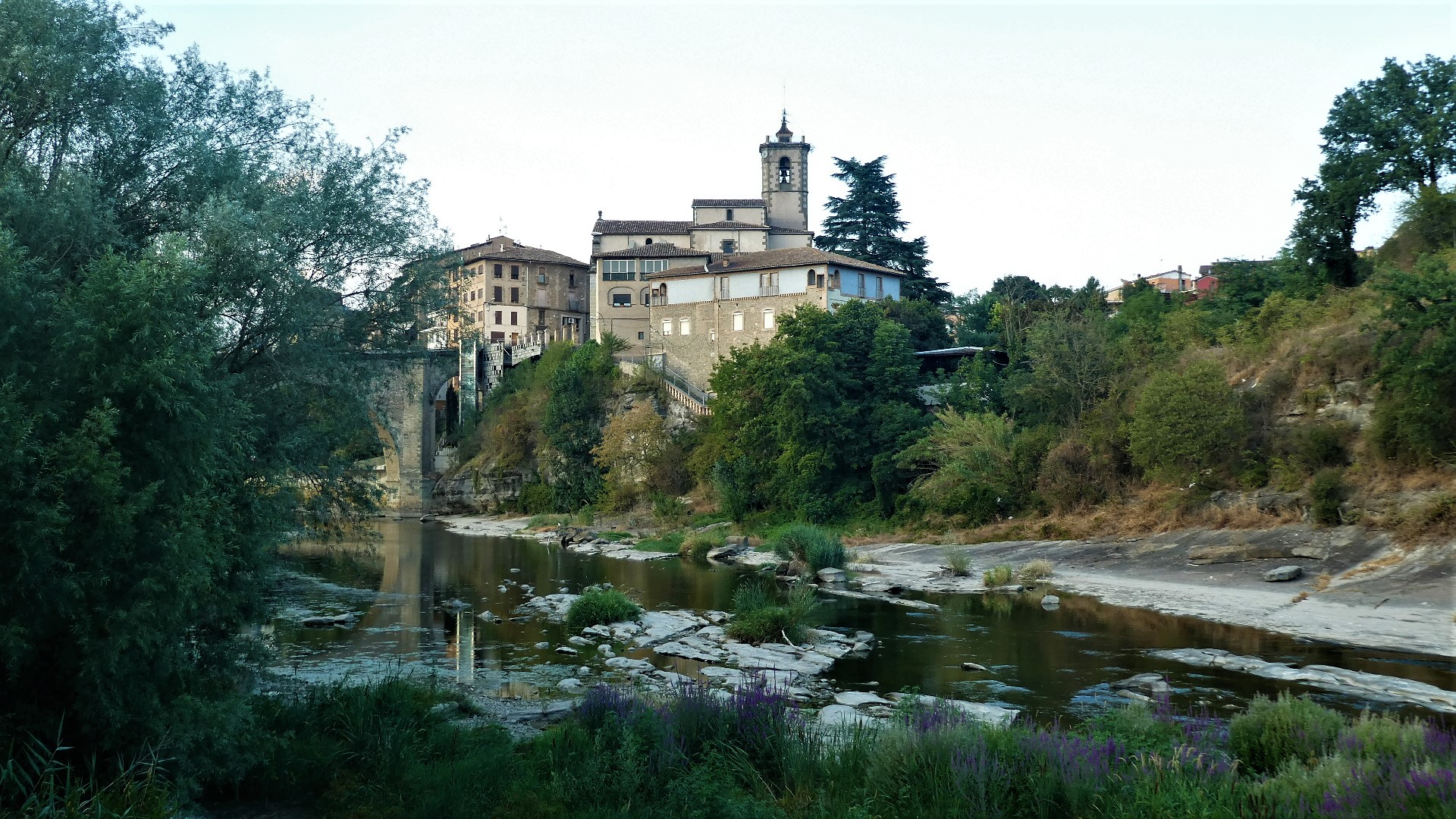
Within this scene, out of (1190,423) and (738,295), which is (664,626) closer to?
(1190,423)

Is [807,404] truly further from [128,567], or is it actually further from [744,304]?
[128,567]

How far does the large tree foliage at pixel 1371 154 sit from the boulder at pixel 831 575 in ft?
62.7

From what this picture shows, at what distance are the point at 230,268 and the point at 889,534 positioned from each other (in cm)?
2914

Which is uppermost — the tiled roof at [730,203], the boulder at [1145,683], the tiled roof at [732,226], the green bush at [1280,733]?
the tiled roof at [730,203]

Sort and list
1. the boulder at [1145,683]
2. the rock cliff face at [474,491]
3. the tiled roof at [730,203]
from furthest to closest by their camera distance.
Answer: the tiled roof at [730,203], the rock cliff face at [474,491], the boulder at [1145,683]

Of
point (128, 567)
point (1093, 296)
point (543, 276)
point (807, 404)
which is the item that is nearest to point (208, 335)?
point (128, 567)

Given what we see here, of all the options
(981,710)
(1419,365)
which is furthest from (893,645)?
(1419,365)

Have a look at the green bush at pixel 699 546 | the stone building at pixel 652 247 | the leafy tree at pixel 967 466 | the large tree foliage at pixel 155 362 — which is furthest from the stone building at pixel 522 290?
the large tree foliage at pixel 155 362

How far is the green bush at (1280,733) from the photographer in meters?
8.91

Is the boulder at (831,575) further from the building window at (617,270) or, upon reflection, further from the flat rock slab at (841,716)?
the building window at (617,270)

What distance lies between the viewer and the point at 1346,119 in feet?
103

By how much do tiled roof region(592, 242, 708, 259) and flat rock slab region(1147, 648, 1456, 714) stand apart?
52.1m

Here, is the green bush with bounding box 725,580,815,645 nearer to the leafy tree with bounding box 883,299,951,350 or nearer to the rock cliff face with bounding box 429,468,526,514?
the leafy tree with bounding box 883,299,951,350

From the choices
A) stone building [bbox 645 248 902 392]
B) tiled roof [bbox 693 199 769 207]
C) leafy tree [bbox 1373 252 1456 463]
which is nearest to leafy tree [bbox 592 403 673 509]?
stone building [bbox 645 248 902 392]
